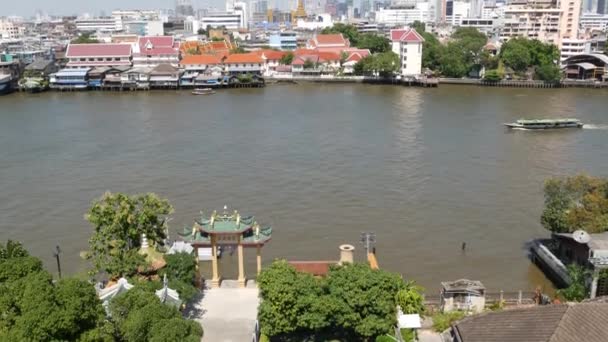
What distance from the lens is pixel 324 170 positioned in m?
30.2

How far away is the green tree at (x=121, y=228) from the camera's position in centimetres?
1507

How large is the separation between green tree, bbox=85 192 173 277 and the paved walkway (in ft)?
7.00

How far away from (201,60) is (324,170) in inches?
1532

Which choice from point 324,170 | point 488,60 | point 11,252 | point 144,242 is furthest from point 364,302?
point 488,60

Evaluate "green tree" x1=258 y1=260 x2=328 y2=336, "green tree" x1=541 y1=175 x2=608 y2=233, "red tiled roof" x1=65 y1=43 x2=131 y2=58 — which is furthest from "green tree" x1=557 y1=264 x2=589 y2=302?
"red tiled roof" x1=65 y1=43 x2=131 y2=58

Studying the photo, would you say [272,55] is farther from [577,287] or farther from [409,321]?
[409,321]

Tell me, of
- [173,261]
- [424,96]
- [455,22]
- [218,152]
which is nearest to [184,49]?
[424,96]

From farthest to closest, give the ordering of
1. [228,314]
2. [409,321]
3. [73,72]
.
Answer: [73,72] < [228,314] < [409,321]

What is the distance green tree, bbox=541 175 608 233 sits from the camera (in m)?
18.2

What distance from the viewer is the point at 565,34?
78.8 m

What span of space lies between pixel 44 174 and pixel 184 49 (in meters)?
48.6

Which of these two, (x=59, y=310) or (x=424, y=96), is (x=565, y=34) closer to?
(x=424, y=96)

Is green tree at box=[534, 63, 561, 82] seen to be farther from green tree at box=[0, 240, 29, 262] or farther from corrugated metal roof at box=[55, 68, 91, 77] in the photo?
green tree at box=[0, 240, 29, 262]

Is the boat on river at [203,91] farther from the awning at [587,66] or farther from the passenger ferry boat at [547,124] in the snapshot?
the awning at [587,66]
